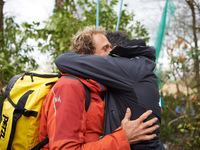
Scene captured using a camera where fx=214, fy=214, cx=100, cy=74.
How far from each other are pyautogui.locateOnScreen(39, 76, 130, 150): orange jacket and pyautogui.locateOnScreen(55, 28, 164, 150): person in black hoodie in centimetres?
7

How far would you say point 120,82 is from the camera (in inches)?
62.0

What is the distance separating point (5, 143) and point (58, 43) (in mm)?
1996

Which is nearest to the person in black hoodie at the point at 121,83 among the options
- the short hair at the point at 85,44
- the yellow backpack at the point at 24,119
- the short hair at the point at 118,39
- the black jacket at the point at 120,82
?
the black jacket at the point at 120,82

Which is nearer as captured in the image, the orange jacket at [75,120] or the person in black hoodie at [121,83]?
the orange jacket at [75,120]

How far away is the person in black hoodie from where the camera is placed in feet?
5.18

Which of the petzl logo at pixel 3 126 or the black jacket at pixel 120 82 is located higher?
the black jacket at pixel 120 82

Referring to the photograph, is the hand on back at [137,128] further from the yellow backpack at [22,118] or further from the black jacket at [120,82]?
the yellow backpack at [22,118]

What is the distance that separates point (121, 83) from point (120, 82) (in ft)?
0.04

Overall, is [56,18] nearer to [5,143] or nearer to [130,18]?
[130,18]

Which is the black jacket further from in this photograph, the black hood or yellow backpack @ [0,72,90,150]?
yellow backpack @ [0,72,90,150]

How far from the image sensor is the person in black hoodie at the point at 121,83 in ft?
5.18

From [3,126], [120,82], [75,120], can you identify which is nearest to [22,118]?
[3,126]

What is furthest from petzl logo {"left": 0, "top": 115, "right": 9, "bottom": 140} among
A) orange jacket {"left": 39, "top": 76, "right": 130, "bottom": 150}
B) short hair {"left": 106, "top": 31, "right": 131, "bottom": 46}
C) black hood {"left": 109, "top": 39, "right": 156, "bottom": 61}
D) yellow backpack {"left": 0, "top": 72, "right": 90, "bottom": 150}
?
short hair {"left": 106, "top": 31, "right": 131, "bottom": 46}

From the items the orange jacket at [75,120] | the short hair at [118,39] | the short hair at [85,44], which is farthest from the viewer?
the short hair at [118,39]
